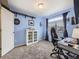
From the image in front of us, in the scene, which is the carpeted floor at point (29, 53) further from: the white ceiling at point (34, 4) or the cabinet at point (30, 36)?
the white ceiling at point (34, 4)

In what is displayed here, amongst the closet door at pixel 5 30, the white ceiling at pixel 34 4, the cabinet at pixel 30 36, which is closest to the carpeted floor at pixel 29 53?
the closet door at pixel 5 30

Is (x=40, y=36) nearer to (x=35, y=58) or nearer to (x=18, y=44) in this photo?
(x=18, y=44)

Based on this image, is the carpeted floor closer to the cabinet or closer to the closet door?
the closet door

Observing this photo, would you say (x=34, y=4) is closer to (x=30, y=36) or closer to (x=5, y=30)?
(x=5, y=30)

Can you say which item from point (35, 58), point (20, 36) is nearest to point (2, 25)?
point (35, 58)

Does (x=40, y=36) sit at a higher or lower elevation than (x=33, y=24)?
lower

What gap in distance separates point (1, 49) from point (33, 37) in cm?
316

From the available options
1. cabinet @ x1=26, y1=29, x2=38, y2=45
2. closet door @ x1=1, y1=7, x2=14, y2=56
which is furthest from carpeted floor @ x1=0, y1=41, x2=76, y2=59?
cabinet @ x1=26, y1=29, x2=38, y2=45

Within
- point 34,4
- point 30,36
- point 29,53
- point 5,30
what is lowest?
point 29,53

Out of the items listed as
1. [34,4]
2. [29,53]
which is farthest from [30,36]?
[34,4]

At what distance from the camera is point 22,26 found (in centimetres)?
554

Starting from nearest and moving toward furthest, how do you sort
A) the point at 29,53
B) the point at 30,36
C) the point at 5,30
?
1. the point at 5,30
2. the point at 29,53
3. the point at 30,36

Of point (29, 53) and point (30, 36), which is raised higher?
point (30, 36)

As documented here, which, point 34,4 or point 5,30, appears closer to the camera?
point 5,30
